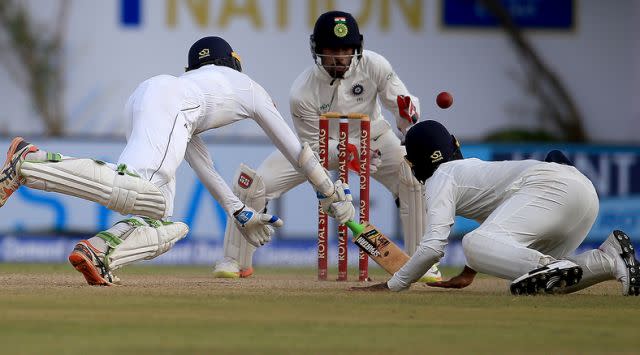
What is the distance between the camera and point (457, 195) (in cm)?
790

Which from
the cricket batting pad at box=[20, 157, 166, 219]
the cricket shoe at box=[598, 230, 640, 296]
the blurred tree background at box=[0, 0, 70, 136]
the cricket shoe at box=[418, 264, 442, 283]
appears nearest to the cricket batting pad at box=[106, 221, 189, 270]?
the cricket batting pad at box=[20, 157, 166, 219]

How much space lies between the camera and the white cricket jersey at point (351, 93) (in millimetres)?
9594

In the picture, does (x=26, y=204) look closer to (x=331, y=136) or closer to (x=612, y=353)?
(x=331, y=136)

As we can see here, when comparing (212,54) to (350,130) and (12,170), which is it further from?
(12,170)

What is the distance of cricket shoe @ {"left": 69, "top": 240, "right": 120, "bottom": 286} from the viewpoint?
7551 millimetres

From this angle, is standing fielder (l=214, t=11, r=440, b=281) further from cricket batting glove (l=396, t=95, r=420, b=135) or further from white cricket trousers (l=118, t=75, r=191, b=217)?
white cricket trousers (l=118, t=75, r=191, b=217)

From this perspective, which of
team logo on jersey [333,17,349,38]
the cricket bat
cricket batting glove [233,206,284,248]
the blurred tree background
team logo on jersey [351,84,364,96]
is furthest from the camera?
the blurred tree background

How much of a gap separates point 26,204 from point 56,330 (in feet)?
28.5

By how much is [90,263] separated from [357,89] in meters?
2.60

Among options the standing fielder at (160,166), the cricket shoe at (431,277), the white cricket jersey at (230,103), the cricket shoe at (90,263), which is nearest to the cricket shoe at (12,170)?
the standing fielder at (160,166)

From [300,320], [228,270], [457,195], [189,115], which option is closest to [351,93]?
[228,270]

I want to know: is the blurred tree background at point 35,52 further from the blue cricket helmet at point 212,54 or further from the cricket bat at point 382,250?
the cricket bat at point 382,250

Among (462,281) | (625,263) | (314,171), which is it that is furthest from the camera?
(314,171)

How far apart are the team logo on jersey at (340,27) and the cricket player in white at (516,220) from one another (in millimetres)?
1346
